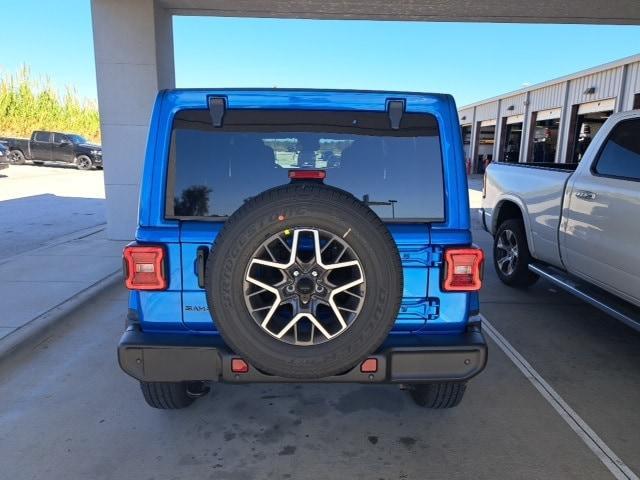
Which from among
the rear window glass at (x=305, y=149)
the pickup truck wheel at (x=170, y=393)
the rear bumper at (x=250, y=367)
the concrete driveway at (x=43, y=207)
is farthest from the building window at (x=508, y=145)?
the pickup truck wheel at (x=170, y=393)

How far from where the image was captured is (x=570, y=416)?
10.3ft

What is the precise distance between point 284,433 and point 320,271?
50.0 inches

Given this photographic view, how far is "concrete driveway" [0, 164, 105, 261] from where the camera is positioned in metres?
8.81

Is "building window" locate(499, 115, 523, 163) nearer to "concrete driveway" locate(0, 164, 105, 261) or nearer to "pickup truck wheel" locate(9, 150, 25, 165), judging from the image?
"concrete driveway" locate(0, 164, 105, 261)

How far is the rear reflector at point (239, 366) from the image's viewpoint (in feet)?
7.74

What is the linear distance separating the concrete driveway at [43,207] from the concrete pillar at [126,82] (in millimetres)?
1778

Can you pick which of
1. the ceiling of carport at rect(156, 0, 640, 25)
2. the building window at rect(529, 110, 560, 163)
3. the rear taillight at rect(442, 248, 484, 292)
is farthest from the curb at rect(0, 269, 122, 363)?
the building window at rect(529, 110, 560, 163)

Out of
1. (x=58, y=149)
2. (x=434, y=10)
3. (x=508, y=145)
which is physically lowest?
(x=58, y=149)

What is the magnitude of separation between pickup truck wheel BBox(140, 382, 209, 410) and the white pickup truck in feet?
10.4

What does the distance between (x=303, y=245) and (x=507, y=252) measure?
443 cm

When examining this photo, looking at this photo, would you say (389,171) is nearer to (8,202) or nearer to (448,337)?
(448,337)

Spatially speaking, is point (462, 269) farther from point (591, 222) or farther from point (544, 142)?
point (544, 142)

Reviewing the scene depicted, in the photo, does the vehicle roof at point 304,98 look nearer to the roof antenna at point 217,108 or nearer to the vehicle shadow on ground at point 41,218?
the roof antenna at point 217,108

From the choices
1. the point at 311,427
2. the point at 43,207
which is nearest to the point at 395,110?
the point at 311,427
